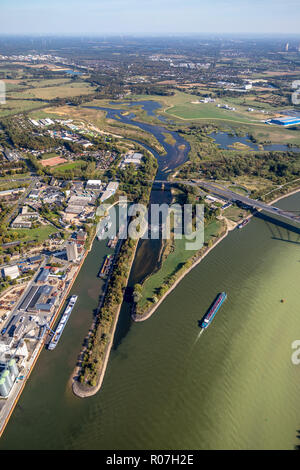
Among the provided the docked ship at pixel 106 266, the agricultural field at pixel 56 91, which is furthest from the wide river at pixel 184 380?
the agricultural field at pixel 56 91

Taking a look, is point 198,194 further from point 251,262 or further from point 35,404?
point 35,404

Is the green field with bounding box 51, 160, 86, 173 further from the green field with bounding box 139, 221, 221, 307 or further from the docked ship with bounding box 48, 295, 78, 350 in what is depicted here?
the docked ship with bounding box 48, 295, 78, 350

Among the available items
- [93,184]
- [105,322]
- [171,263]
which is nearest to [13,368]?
[105,322]

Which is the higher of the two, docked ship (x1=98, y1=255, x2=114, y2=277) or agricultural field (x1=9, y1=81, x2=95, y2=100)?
agricultural field (x1=9, y1=81, x2=95, y2=100)

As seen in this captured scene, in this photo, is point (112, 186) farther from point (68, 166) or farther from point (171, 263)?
point (171, 263)

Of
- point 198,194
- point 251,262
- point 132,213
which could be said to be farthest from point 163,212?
point 251,262

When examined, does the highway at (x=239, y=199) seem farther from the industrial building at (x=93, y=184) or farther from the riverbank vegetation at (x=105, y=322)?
the riverbank vegetation at (x=105, y=322)

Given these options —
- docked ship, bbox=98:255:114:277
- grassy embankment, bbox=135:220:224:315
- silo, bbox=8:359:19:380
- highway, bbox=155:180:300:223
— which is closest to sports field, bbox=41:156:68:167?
highway, bbox=155:180:300:223
